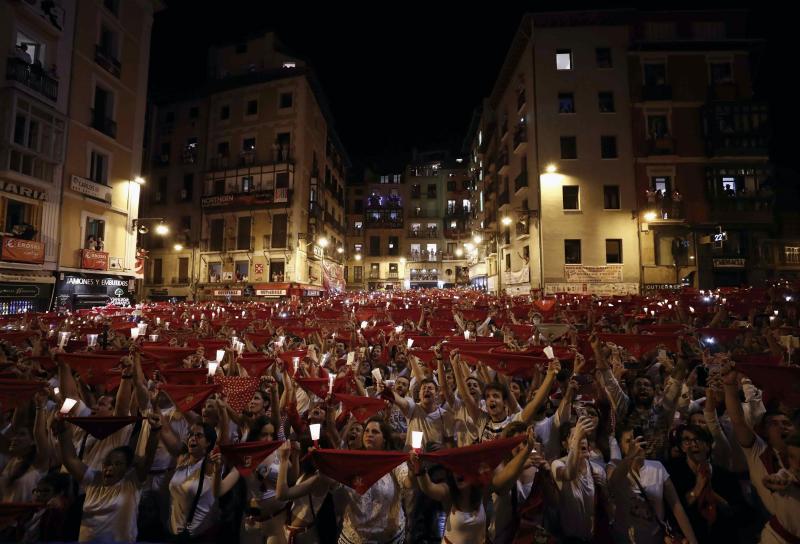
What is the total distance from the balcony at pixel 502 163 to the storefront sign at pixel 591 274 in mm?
12328

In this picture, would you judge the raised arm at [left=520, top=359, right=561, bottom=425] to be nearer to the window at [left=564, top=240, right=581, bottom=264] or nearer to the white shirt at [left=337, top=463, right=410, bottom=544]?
the white shirt at [left=337, top=463, right=410, bottom=544]

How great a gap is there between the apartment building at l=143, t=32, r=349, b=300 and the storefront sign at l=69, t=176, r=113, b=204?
12.5m

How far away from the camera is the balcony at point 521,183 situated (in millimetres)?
31219

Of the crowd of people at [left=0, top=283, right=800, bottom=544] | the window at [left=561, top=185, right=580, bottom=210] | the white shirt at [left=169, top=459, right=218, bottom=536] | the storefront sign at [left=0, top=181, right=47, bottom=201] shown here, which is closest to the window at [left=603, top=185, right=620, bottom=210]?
the window at [left=561, top=185, right=580, bottom=210]

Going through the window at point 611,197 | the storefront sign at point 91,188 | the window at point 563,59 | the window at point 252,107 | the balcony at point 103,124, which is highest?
the window at point 252,107

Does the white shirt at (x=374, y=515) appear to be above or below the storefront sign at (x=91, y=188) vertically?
below

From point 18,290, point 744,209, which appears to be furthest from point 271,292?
point 744,209

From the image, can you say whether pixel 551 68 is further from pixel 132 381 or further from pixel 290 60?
pixel 132 381

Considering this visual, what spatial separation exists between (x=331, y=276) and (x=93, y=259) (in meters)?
25.8

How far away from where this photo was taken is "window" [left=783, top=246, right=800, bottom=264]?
1208 inches

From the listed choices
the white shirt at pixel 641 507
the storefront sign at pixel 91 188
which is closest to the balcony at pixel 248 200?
the storefront sign at pixel 91 188

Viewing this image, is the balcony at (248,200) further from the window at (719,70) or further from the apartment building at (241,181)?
the window at (719,70)

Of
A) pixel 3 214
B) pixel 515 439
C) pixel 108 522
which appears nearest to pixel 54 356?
pixel 108 522

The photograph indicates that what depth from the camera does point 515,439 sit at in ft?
10.8
